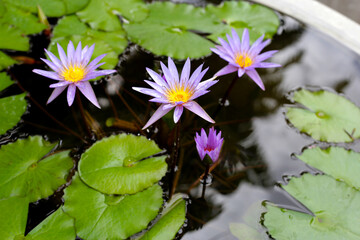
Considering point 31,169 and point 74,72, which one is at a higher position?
point 74,72

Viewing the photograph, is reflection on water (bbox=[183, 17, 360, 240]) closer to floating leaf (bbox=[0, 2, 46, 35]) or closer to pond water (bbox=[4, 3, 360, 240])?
pond water (bbox=[4, 3, 360, 240])

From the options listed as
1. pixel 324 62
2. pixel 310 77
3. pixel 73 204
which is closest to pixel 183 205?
pixel 73 204

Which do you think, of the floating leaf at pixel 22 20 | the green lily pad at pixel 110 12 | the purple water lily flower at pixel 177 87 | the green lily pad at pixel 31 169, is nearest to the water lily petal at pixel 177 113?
Result: the purple water lily flower at pixel 177 87

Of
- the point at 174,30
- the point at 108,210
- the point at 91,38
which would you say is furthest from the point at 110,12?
the point at 108,210

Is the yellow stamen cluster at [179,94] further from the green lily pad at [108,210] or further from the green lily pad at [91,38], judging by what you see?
the green lily pad at [91,38]

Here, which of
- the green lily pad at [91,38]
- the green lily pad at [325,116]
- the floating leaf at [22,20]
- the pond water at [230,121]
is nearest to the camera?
the pond water at [230,121]

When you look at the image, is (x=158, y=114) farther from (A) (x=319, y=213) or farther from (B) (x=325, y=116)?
(B) (x=325, y=116)
